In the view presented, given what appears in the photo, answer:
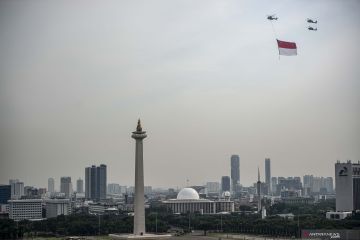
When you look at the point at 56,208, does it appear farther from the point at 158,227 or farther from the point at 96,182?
the point at 96,182

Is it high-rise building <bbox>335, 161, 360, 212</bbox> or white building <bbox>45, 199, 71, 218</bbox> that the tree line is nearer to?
high-rise building <bbox>335, 161, 360, 212</bbox>

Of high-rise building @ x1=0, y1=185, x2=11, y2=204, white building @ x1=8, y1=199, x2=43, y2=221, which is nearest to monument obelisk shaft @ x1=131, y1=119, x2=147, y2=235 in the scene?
white building @ x1=8, y1=199, x2=43, y2=221

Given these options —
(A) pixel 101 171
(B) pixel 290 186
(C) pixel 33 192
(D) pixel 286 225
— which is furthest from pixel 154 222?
(B) pixel 290 186

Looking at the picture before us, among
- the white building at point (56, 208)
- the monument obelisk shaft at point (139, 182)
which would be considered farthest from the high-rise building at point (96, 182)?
the monument obelisk shaft at point (139, 182)

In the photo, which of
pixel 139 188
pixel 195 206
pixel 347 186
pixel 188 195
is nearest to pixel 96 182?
pixel 188 195

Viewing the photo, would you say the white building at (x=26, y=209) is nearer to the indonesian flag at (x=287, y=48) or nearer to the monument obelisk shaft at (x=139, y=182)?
the monument obelisk shaft at (x=139, y=182)
